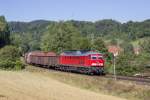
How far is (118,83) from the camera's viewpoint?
4022 cm

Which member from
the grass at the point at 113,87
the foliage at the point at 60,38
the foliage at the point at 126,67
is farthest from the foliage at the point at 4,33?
the grass at the point at 113,87

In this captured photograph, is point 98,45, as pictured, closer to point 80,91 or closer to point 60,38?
point 60,38

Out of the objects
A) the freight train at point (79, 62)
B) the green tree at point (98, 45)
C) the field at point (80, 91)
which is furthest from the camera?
the green tree at point (98, 45)

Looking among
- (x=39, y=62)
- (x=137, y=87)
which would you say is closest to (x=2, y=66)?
(x=39, y=62)

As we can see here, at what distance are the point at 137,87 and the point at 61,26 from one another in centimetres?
10047

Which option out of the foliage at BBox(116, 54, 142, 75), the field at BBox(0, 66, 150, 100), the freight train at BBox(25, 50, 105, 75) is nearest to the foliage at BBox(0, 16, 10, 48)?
the freight train at BBox(25, 50, 105, 75)

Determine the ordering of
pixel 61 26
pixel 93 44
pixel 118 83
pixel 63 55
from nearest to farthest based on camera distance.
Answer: pixel 118 83, pixel 63 55, pixel 93 44, pixel 61 26

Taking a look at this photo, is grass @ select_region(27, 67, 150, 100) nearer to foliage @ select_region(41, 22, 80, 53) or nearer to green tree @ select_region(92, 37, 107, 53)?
green tree @ select_region(92, 37, 107, 53)

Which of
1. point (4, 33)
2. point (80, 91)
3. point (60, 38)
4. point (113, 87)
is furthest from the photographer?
point (4, 33)

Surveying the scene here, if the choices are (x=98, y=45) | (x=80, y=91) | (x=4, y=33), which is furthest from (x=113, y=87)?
(x=4, y=33)

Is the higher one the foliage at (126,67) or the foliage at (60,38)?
the foliage at (60,38)

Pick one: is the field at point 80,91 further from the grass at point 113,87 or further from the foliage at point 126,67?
the foliage at point 126,67

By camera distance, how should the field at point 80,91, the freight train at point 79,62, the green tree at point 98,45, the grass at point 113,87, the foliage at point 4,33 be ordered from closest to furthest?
the field at point 80,91
the grass at point 113,87
the freight train at point 79,62
the green tree at point 98,45
the foliage at point 4,33

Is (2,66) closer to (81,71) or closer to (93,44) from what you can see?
(81,71)
